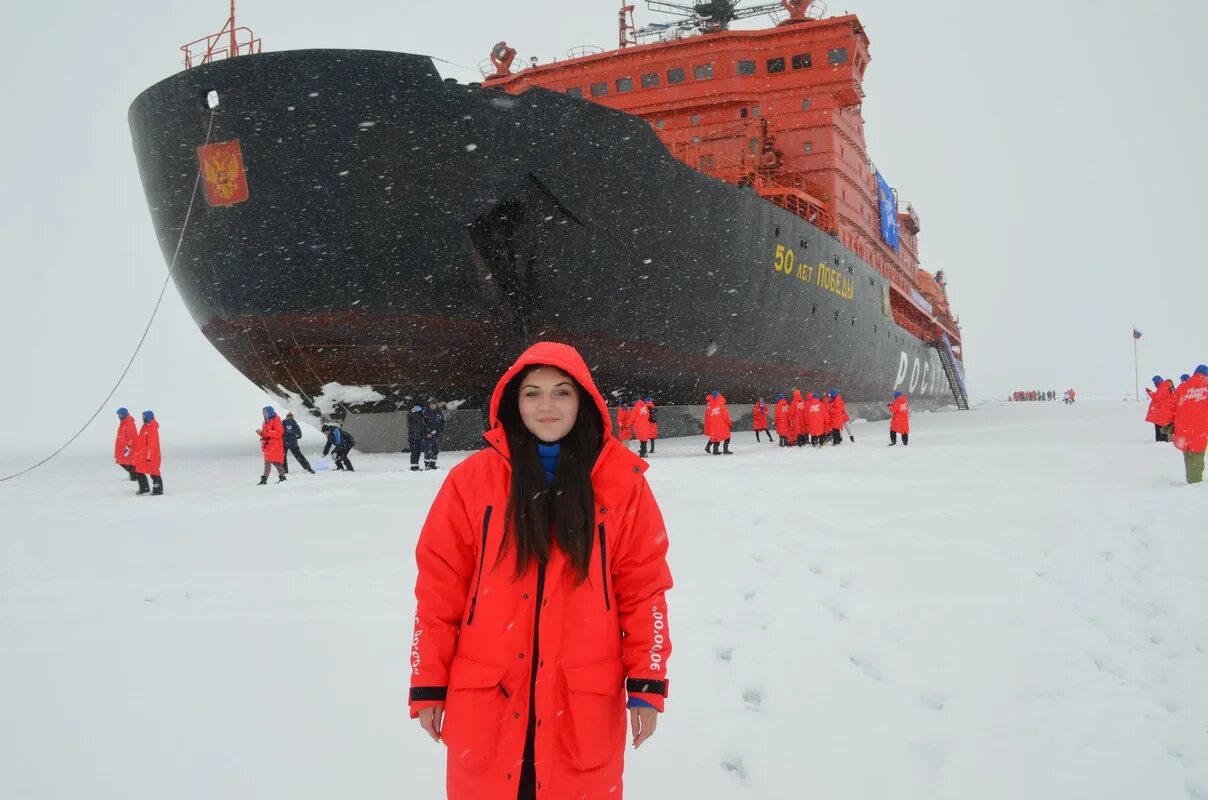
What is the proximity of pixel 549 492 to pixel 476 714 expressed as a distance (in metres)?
0.51

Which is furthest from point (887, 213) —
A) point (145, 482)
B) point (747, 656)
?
point (747, 656)

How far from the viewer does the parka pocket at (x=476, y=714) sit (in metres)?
1.69

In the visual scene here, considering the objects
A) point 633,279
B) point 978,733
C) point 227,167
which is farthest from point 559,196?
point 978,733

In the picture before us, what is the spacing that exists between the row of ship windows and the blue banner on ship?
6.26 m

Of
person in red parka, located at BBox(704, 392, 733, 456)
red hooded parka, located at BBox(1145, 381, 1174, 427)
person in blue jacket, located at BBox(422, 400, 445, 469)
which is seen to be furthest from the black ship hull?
red hooded parka, located at BBox(1145, 381, 1174, 427)

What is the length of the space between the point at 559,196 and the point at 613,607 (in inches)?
395

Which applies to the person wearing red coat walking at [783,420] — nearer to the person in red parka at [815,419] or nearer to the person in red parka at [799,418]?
the person in red parka at [799,418]

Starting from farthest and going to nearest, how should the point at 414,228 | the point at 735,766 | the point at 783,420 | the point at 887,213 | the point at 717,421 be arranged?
the point at 887,213, the point at 783,420, the point at 717,421, the point at 414,228, the point at 735,766

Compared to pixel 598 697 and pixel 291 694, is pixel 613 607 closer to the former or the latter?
pixel 598 697

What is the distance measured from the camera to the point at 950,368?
3797 cm

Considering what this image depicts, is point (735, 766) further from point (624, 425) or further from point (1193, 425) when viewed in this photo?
point (624, 425)

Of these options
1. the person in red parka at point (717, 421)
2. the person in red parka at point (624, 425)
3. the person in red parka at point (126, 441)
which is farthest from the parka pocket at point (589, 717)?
the person in red parka at point (624, 425)

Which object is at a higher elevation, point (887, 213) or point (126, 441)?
point (887, 213)

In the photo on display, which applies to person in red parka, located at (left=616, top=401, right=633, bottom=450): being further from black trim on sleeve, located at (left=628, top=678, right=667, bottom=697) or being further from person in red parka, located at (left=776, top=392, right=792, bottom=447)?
black trim on sleeve, located at (left=628, top=678, right=667, bottom=697)
